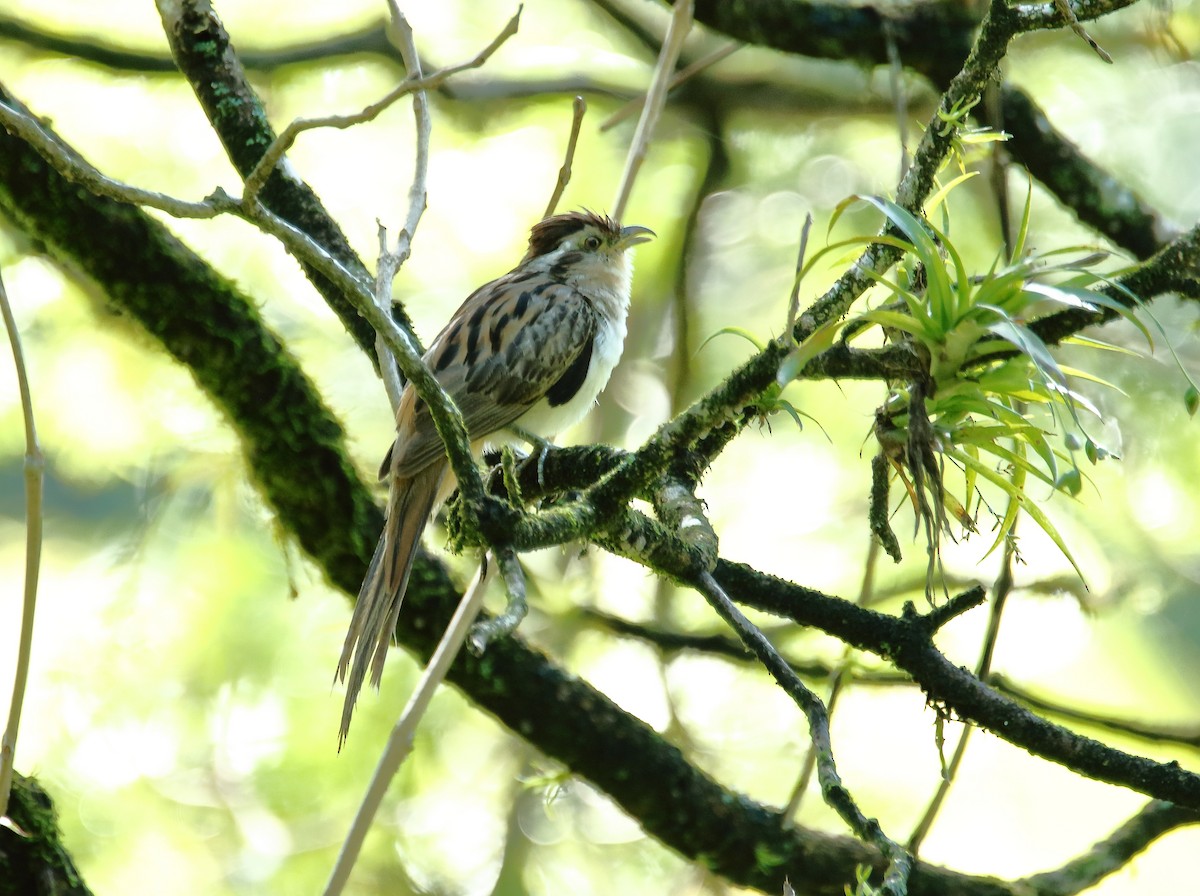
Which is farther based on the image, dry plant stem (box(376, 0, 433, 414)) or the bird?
the bird

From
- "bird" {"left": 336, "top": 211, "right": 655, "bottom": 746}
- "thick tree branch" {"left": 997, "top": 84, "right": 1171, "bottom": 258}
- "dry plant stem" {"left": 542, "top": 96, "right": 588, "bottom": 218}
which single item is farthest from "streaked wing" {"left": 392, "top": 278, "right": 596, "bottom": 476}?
"thick tree branch" {"left": 997, "top": 84, "right": 1171, "bottom": 258}

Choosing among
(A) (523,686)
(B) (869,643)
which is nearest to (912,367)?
(B) (869,643)

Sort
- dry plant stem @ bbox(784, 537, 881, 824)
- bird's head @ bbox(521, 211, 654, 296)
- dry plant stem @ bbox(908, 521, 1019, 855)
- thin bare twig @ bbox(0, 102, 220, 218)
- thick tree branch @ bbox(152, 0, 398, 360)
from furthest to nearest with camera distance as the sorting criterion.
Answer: bird's head @ bbox(521, 211, 654, 296) < thick tree branch @ bbox(152, 0, 398, 360) < dry plant stem @ bbox(784, 537, 881, 824) < dry plant stem @ bbox(908, 521, 1019, 855) < thin bare twig @ bbox(0, 102, 220, 218)

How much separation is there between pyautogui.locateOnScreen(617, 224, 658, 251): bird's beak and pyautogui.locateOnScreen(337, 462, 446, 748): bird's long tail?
191cm

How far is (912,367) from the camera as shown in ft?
8.36

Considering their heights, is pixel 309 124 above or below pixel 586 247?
below

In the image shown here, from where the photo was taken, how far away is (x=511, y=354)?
15.7 feet

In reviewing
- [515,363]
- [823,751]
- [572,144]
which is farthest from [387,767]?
[515,363]

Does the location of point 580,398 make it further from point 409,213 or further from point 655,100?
point 655,100

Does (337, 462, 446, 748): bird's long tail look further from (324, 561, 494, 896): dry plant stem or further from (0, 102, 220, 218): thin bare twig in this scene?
(0, 102, 220, 218): thin bare twig

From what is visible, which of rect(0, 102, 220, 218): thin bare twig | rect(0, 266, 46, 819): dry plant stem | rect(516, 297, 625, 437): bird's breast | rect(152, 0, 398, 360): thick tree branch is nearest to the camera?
rect(0, 102, 220, 218): thin bare twig

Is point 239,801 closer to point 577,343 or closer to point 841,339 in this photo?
point 577,343

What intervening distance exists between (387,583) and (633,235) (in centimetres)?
244

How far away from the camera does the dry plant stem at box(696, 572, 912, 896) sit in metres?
2.39
